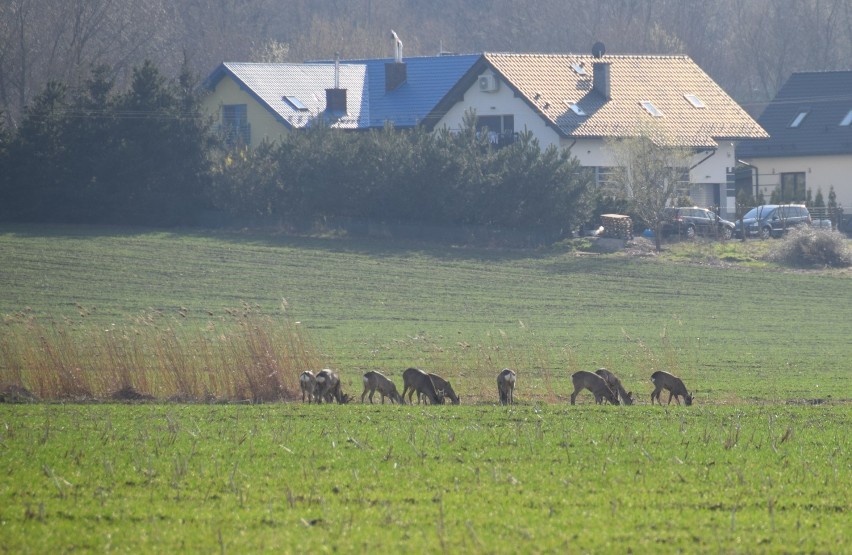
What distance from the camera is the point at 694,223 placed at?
57250 millimetres

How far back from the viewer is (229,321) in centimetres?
3478

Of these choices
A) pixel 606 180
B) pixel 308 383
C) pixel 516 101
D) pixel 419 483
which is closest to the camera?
pixel 419 483

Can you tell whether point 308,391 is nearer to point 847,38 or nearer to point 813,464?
point 813,464

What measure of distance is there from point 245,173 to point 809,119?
3606cm

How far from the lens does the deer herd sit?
2238 centimetres

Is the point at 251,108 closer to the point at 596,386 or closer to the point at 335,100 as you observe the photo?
the point at 335,100

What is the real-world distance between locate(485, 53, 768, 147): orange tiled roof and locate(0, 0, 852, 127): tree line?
1102 inches

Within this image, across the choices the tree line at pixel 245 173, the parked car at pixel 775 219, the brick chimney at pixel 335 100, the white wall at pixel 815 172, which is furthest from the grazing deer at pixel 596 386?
the white wall at pixel 815 172

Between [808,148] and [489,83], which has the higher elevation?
[489,83]

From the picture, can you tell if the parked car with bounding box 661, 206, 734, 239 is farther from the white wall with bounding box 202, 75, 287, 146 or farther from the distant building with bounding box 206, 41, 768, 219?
the white wall with bounding box 202, 75, 287, 146

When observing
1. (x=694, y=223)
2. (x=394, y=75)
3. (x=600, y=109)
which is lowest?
(x=694, y=223)

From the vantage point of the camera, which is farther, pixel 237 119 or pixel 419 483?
pixel 237 119

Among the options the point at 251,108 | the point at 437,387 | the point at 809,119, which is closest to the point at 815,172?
the point at 809,119

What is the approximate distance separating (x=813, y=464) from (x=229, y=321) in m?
21.9
